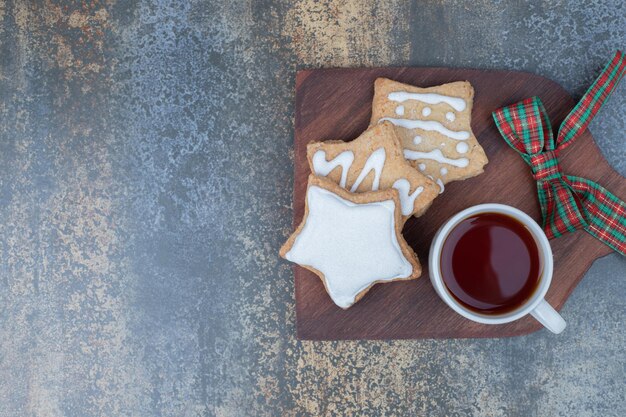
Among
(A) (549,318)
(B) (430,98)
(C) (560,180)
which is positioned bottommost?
(A) (549,318)

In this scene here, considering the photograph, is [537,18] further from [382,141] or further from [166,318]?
[166,318]

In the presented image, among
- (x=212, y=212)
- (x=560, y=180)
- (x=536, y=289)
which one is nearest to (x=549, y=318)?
(x=536, y=289)

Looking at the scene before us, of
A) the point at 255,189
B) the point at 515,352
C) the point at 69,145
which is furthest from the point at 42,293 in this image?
the point at 515,352

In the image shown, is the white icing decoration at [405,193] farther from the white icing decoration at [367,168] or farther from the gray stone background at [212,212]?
the gray stone background at [212,212]

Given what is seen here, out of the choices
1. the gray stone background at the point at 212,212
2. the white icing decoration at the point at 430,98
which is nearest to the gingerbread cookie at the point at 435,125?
the white icing decoration at the point at 430,98

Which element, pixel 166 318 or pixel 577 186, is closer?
pixel 577 186

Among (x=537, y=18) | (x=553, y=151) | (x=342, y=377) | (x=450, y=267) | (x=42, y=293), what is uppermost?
(x=537, y=18)

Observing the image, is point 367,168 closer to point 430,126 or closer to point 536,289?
point 430,126
